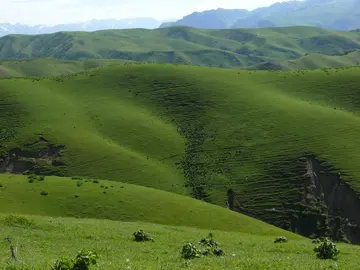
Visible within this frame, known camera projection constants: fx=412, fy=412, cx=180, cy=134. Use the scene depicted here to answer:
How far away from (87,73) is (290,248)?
422 ft

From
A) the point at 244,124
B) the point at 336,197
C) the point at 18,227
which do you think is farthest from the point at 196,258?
the point at 244,124

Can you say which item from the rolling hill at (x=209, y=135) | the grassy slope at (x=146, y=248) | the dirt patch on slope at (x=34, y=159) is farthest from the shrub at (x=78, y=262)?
the dirt patch on slope at (x=34, y=159)

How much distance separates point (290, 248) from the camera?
38531 mm

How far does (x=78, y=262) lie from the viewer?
17766 mm

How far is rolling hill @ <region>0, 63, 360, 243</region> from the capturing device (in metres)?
85.5

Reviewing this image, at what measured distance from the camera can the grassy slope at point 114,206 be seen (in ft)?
194

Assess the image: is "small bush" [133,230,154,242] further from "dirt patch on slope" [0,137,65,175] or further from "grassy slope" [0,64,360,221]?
"dirt patch on slope" [0,137,65,175]

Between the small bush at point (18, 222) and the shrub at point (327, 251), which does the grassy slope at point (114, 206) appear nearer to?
the small bush at point (18, 222)

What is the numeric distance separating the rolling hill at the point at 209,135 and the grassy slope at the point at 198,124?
294 millimetres

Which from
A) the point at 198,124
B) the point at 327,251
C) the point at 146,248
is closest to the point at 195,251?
the point at 146,248

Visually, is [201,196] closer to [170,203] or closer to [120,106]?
A: [170,203]

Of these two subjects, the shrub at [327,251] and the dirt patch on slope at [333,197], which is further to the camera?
the dirt patch on slope at [333,197]

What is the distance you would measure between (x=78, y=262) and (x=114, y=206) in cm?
4539

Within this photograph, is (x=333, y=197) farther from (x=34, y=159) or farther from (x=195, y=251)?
(x=34, y=159)
